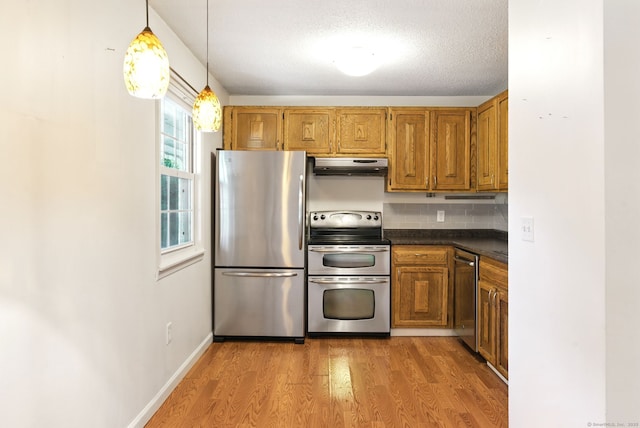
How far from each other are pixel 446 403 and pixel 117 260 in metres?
2.08

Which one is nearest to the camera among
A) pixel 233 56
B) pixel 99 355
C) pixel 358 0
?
pixel 99 355

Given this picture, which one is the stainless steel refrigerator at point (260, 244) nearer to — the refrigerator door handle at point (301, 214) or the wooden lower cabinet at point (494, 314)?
the refrigerator door handle at point (301, 214)

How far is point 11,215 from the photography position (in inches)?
45.8

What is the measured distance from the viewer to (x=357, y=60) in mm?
2621

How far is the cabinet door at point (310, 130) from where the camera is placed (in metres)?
3.68

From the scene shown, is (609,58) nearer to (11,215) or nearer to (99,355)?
(11,215)

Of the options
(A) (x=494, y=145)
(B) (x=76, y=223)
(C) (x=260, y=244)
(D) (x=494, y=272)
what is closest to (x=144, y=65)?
(B) (x=76, y=223)

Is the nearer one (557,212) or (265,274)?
(557,212)

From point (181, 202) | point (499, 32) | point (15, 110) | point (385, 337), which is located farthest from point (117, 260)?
point (499, 32)

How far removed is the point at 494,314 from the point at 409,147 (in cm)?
177

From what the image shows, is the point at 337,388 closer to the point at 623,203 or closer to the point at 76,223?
the point at 76,223

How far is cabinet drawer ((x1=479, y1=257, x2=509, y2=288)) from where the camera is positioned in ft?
8.17

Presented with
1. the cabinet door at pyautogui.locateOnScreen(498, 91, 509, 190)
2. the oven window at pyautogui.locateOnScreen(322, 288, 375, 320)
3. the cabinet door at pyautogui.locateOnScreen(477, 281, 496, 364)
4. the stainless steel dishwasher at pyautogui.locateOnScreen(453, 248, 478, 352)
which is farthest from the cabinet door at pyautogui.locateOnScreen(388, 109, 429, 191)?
the cabinet door at pyautogui.locateOnScreen(477, 281, 496, 364)

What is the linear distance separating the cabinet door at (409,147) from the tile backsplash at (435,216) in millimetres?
391
